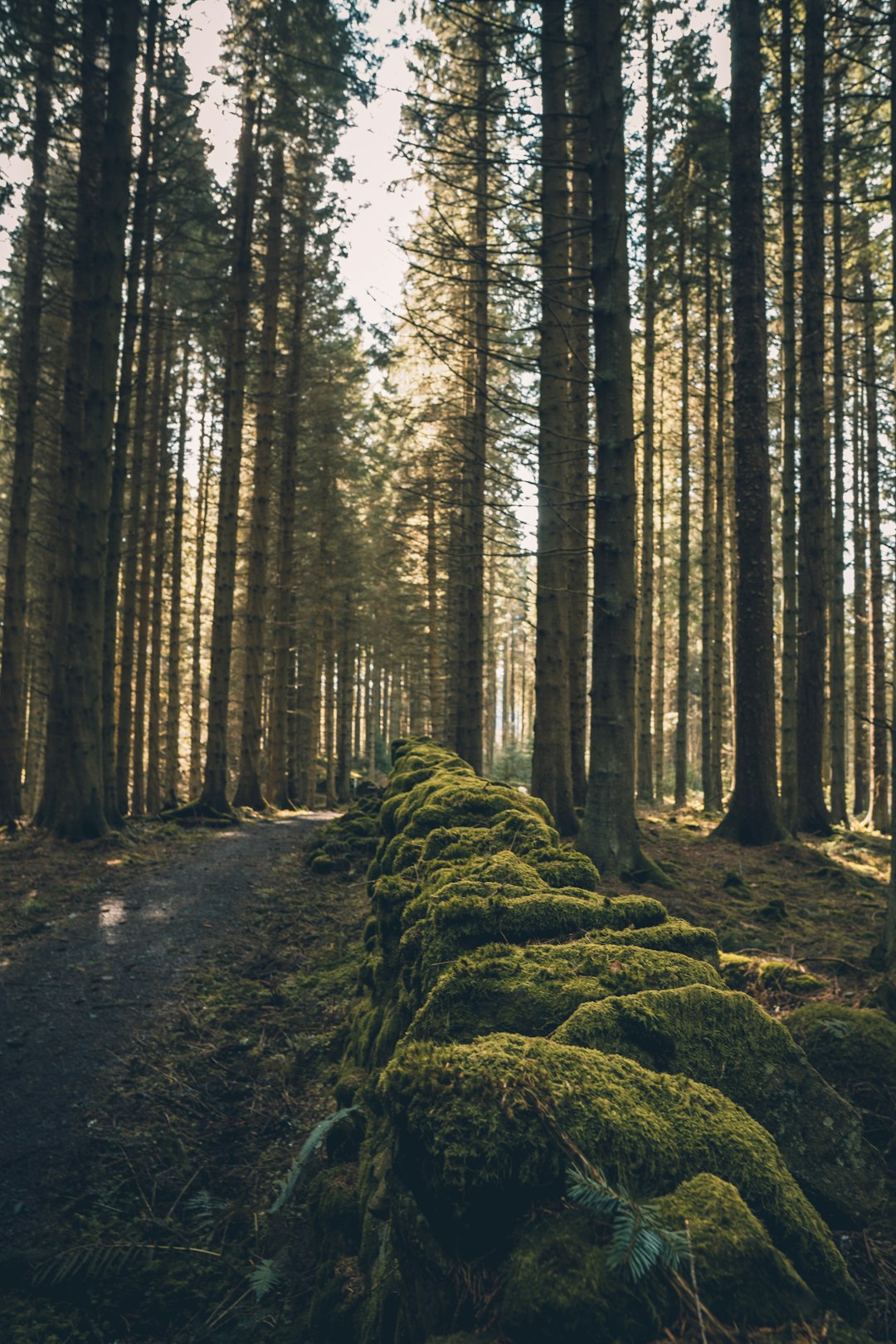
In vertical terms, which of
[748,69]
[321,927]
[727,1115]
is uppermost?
[748,69]

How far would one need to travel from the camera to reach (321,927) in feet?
23.7

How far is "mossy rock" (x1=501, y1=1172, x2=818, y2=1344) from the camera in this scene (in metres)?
1.36

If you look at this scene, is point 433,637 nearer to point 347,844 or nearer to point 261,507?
point 261,507

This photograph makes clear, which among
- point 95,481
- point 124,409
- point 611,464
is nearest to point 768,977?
point 611,464

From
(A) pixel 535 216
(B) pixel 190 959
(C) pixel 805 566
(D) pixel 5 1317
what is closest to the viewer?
(D) pixel 5 1317

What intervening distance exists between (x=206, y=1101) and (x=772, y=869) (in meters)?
7.43

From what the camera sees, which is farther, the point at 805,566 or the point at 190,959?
the point at 805,566

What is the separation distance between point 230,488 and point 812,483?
35.4ft

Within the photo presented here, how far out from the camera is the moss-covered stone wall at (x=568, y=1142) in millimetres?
1463

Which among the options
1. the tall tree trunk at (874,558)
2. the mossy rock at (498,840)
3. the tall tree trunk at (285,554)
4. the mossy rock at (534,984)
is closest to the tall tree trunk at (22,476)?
the tall tree trunk at (285,554)

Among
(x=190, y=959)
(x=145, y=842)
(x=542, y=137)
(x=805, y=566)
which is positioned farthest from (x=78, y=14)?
(x=805, y=566)

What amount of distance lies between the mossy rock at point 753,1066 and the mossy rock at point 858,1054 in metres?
0.77

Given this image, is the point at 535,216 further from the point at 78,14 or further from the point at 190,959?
the point at 190,959

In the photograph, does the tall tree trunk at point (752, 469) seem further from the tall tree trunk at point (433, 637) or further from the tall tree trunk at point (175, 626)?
the tall tree trunk at point (433, 637)
